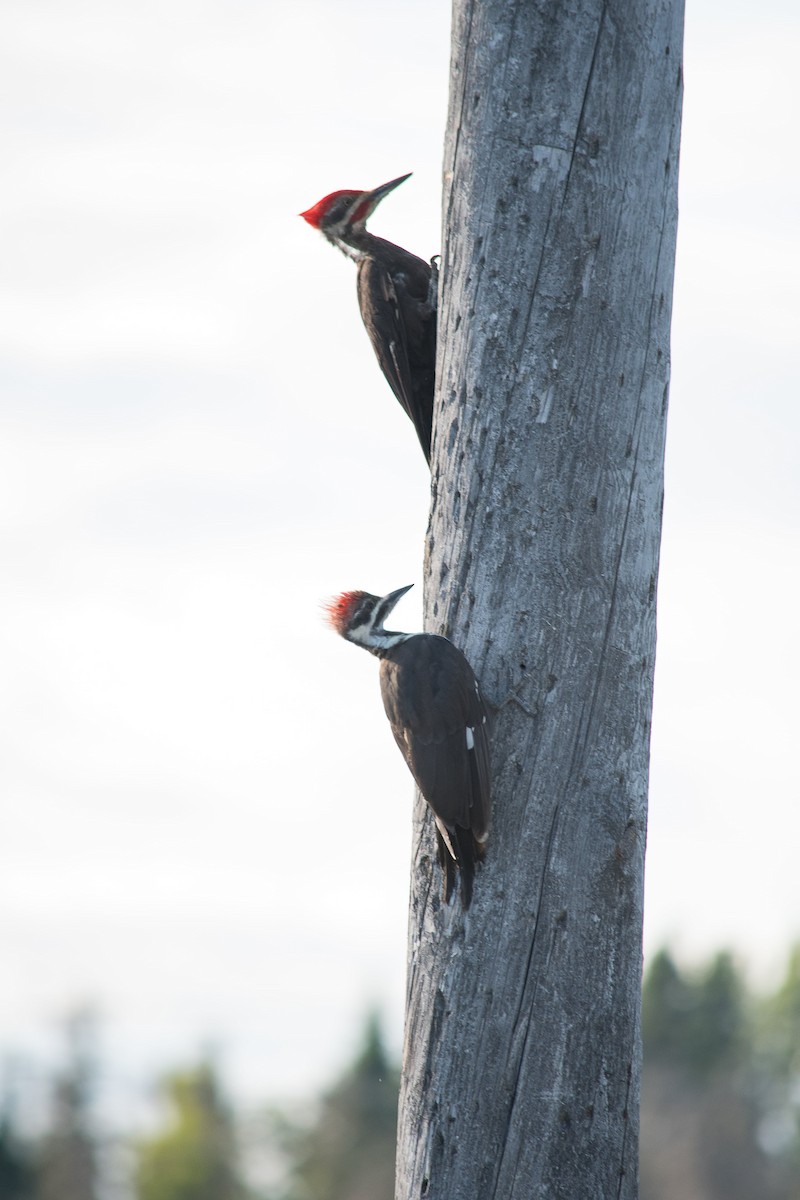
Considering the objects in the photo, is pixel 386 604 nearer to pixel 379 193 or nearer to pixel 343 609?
pixel 343 609

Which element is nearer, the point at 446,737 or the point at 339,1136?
the point at 446,737

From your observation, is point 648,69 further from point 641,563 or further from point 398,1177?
point 398,1177

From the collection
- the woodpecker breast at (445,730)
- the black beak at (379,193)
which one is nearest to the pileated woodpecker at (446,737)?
the woodpecker breast at (445,730)

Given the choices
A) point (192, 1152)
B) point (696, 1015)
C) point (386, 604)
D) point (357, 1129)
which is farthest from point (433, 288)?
point (696, 1015)

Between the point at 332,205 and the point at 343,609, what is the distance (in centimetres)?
157

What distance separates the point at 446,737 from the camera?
12.4 feet

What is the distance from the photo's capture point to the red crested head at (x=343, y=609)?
210 inches

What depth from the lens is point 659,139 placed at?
11.7 ft

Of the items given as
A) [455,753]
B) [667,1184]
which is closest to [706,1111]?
[667,1184]

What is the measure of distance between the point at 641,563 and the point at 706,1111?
39058 millimetres

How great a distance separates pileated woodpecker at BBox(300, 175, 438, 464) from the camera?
4.93 m

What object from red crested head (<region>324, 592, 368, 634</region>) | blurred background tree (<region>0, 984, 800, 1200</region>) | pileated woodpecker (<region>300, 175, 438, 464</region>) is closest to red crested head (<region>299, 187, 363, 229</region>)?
pileated woodpecker (<region>300, 175, 438, 464</region>)

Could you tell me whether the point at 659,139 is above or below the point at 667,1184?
above

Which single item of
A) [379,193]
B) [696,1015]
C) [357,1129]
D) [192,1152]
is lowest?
[192,1152]
